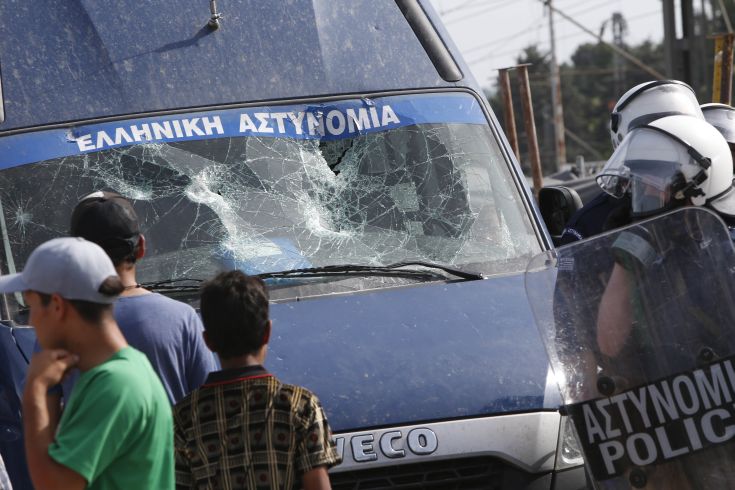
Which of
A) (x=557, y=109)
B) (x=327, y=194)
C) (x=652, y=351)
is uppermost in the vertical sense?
(x=557, y=109)

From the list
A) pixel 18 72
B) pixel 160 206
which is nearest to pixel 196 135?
pixel 160 206

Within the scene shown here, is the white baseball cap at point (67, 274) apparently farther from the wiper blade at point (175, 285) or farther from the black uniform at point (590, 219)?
the black uniform at point (590, 219)

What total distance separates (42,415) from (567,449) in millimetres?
1927

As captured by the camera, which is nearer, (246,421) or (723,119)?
(246,421)

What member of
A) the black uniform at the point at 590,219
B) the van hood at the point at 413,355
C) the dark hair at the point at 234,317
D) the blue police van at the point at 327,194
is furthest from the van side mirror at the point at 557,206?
the dark hair at the point at 234,317

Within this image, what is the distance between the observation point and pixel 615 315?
3.91 meters

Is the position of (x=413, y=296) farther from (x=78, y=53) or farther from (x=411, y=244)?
(x=78, y=53)

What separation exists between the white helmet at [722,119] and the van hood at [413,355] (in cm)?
160

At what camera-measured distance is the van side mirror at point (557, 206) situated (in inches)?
232

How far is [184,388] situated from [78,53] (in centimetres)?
214

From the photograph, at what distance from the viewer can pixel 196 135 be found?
17.8 ft

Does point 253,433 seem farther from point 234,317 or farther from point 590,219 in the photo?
point 590,219

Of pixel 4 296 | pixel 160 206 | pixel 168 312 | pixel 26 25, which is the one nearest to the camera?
pixel 168 312

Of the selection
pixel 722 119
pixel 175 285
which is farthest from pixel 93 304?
pixel 722 119
